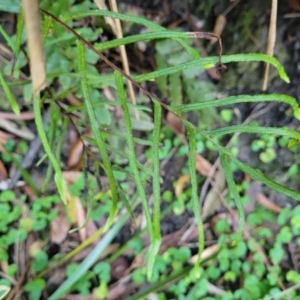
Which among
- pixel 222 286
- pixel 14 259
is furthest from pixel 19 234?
pixel 222 286

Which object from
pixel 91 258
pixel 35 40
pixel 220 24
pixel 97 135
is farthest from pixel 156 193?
pixel 220 24

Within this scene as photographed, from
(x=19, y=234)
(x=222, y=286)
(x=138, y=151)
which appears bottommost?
(x=222, y=286)

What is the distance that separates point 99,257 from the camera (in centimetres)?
130

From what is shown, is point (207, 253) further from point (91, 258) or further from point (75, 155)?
point (75, 155)

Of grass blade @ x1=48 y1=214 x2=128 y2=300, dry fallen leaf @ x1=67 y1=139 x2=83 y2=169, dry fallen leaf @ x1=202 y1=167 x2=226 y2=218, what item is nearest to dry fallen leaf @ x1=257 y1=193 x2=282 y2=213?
dry fallen leaf @ x1=202 y1=167 x2=226 y2=218

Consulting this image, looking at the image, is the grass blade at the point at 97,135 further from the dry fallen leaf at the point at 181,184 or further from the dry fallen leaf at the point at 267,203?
the dry fallen leaf at the point at 267,203

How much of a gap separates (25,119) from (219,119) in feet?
1.83

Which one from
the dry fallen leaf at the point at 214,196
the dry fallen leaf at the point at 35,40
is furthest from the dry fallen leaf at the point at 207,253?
the dry fallen leaf at the point at 35,40

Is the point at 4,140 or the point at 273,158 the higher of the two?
the point at 4,140

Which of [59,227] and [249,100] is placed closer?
[249,100]

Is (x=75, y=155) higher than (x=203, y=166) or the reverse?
higher

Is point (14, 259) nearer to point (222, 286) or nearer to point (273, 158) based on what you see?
point (222, 286)

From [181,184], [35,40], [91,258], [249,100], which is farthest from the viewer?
[181,184]

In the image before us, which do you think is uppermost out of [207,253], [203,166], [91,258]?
[203,166]
